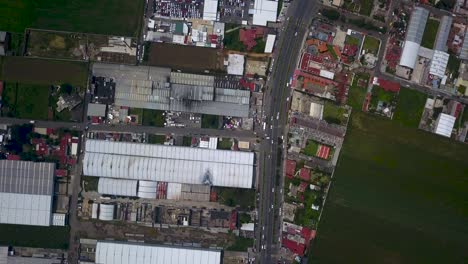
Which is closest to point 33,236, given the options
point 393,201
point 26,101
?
point 26,101

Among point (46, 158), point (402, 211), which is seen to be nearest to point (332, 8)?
point (402, 211)

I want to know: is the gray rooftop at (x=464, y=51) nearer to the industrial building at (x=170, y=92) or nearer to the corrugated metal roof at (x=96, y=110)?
the industrial building at (x=170, y=92)

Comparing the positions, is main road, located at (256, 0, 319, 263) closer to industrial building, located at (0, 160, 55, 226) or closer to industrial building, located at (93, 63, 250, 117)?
industrial building, located at (93, 63, 250, 117)

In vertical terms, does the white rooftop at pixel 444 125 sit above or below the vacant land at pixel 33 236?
above

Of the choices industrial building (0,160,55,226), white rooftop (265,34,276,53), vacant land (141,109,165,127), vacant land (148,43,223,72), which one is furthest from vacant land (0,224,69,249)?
white rooftop (265,34,276,53)

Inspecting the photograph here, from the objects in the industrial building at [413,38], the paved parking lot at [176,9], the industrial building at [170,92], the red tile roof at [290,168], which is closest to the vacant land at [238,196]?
the red tile roof at [290,168]
